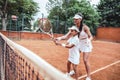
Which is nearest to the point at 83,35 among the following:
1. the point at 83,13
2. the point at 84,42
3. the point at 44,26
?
the point at 84,42

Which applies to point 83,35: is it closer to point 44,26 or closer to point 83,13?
point 44,26

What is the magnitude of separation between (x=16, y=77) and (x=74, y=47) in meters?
2.07

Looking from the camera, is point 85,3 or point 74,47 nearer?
point 74,47

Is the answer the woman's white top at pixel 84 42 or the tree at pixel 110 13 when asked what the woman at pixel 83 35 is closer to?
the woman's white top at pixel 84 42

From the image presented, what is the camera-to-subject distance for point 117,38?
30734 mm

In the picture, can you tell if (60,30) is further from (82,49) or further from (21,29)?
(82,49)

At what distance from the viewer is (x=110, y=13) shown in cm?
3697

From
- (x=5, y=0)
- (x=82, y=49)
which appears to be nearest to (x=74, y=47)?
(x=82, y=49)

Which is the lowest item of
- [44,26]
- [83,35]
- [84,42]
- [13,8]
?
[84,42]

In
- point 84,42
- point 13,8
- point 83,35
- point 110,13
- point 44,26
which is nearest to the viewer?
point 83,35

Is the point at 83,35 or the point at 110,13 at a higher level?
the point at 110,13

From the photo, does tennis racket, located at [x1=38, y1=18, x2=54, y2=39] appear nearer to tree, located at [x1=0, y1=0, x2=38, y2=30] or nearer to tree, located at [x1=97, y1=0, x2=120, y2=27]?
tree, located at [x1=0, y1=0, x2=38, y2=30]

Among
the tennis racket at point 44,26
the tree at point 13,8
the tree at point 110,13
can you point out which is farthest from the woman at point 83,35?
the tree at point 110,13

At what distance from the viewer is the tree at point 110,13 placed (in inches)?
1449
